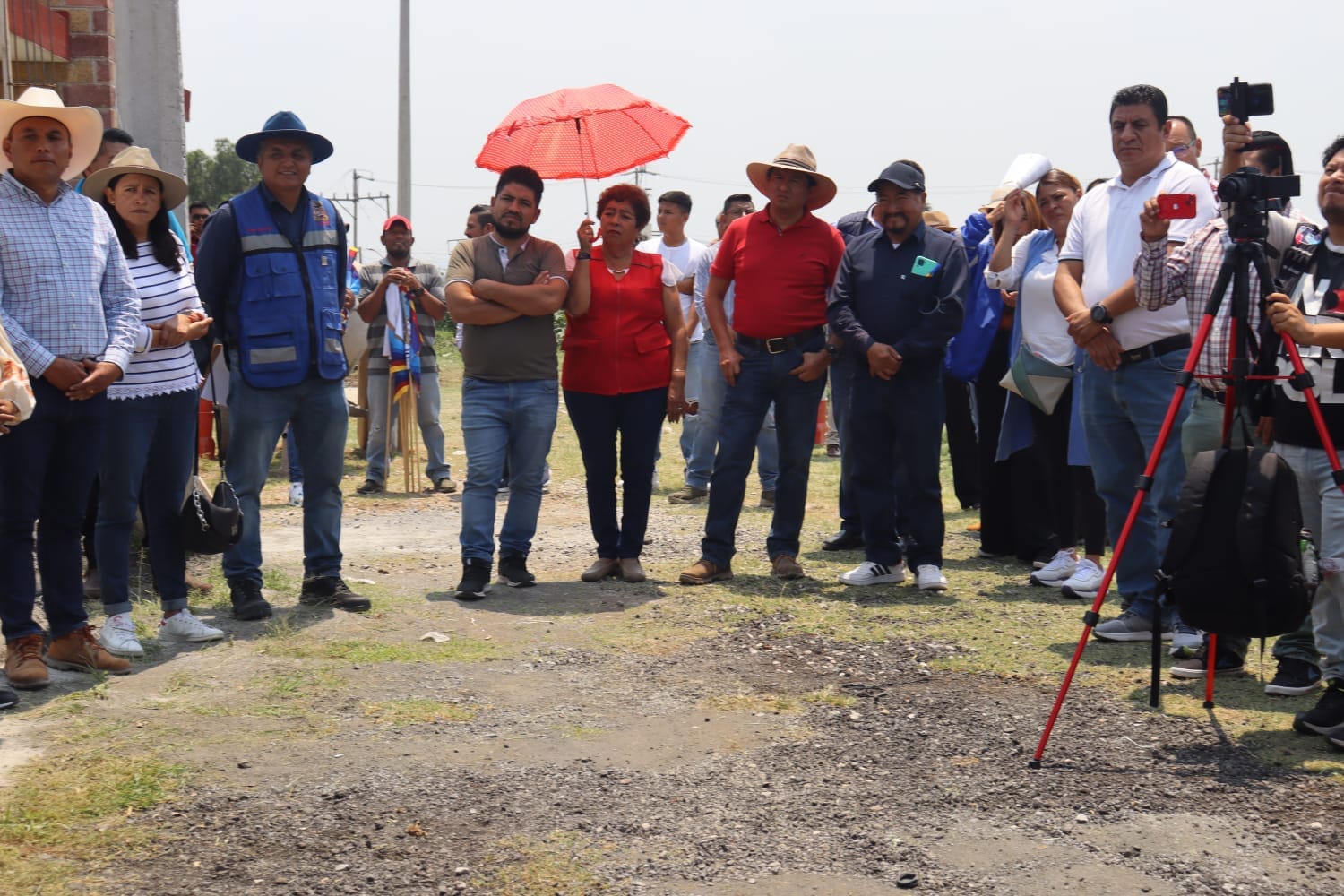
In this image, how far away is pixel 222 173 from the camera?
7500cm

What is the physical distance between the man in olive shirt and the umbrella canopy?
574 millimetres

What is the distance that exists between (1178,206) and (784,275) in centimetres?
290

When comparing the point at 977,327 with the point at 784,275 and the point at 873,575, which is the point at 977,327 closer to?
the point at 784,275

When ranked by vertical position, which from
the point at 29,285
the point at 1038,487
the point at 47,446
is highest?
the point at 29,285

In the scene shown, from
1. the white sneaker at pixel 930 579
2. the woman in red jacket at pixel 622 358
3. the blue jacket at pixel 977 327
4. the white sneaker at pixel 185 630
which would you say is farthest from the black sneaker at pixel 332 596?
the blue jacket at pixel 977 327

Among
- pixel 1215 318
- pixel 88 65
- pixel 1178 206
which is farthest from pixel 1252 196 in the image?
pixel 88 65

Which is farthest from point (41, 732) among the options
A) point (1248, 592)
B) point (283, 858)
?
point (1248, 592)

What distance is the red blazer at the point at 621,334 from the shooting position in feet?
26.6

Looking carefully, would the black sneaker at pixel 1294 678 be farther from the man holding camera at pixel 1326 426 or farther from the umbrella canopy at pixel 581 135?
the umbrella canopy at pixel 581 135

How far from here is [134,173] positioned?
6.55 meters

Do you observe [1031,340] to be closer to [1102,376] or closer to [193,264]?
[1102,376]

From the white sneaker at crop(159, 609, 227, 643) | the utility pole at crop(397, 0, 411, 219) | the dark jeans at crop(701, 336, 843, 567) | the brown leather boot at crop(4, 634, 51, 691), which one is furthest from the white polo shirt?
the utility pole at crop(397, 0, 411, 219)

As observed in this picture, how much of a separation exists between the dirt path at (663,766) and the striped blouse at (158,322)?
120 centimetres

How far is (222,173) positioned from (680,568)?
235 feet
